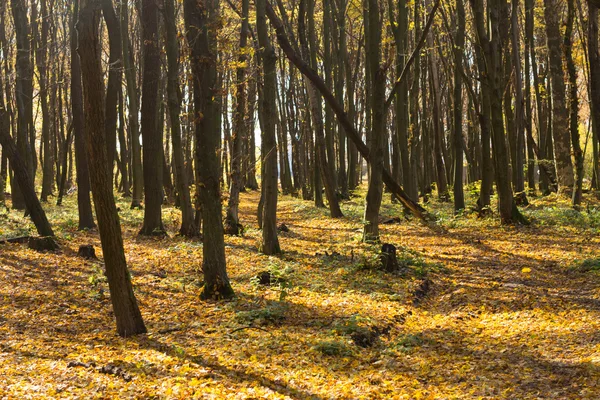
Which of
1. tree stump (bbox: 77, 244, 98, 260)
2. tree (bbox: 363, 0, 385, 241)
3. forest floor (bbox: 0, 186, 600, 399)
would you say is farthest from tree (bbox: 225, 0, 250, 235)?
tree stump (bbox: 77, 244, 98, 260)

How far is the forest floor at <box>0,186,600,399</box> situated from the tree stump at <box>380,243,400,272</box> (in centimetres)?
20

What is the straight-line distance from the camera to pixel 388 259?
33.7ft

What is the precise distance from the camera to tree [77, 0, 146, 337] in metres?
6.01

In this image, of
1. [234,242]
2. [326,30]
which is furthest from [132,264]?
[326,30]

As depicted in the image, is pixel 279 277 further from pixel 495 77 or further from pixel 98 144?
pixel 495 77

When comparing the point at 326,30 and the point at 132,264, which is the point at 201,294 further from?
the point at 326,30

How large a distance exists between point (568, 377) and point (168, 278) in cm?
686

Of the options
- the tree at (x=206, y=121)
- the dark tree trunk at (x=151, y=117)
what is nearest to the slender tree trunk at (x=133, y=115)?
the dark tree trunk at (x=151, y=117)

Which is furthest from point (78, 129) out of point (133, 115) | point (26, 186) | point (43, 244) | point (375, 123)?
point (375, 123)

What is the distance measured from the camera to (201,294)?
8.63 metres

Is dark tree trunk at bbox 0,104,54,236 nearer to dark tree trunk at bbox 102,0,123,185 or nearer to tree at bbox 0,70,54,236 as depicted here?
tree at bbox 0,70,54,236

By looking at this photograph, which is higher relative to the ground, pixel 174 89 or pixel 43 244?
pixel 174 89

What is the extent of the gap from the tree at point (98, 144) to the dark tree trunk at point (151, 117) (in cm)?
745

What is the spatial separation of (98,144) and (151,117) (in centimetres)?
808
